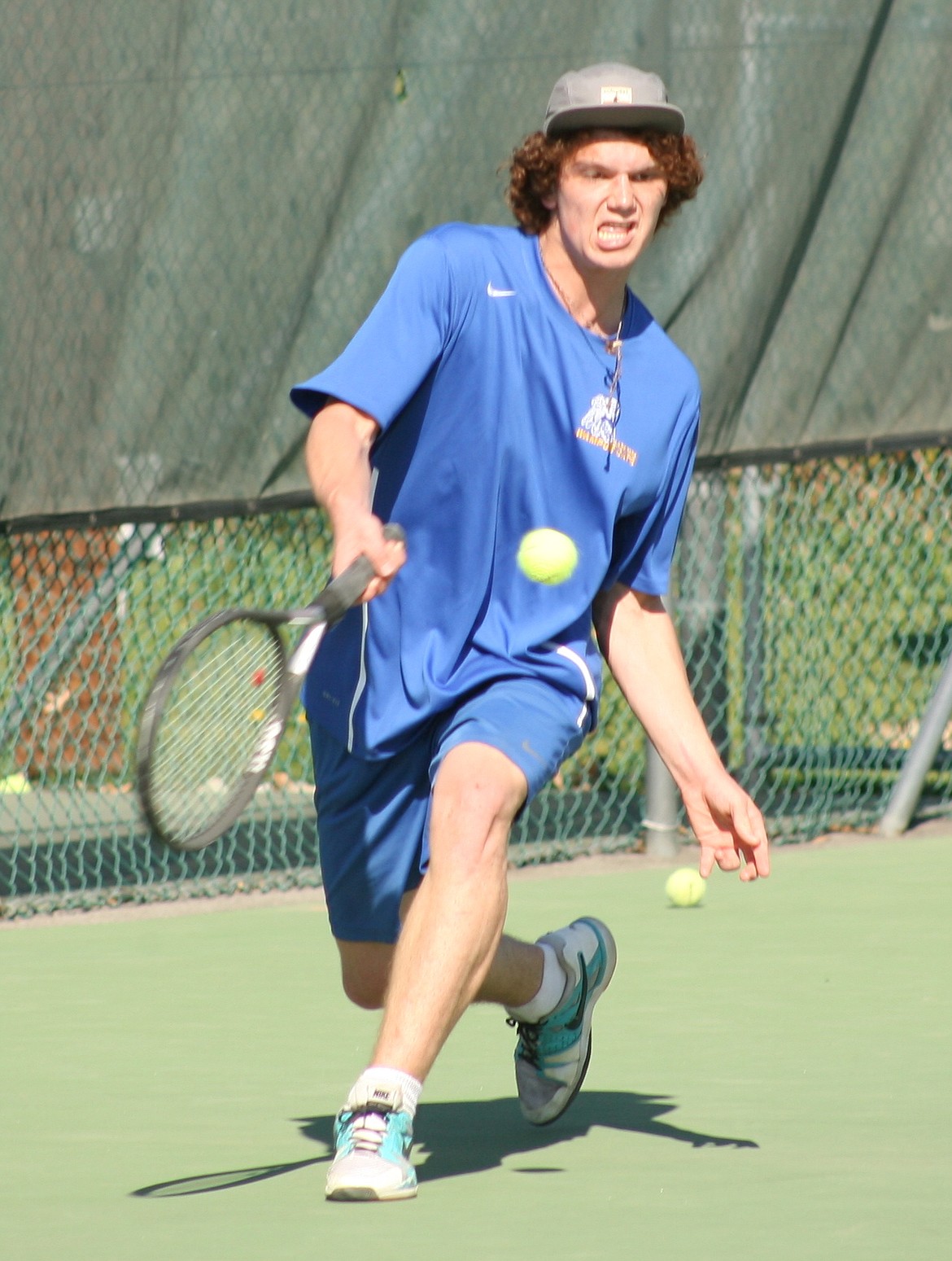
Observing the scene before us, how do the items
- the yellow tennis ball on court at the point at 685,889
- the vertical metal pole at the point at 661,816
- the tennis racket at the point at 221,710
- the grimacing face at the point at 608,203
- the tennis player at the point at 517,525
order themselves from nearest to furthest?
the tennis racket at the point at 221,710 → the tennis player at the point at 517,525 → the grimacing face at the point at 608,203 → the yellow tennis ball on court at the point at 685,889 → the vertical metal pole at the point at 661,816

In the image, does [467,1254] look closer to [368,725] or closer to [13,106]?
[368,725]

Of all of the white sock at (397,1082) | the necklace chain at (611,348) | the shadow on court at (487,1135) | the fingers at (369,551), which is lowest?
the shadow on court at (487,1135)

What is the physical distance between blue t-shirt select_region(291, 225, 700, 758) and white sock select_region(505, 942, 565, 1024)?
40 cm

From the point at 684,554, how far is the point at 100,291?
178cm

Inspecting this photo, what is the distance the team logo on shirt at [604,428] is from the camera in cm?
330

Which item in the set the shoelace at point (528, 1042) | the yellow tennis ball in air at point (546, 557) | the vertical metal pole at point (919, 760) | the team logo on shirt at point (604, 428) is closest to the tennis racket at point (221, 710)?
the yellow tennis ball in air at point (546, 557)

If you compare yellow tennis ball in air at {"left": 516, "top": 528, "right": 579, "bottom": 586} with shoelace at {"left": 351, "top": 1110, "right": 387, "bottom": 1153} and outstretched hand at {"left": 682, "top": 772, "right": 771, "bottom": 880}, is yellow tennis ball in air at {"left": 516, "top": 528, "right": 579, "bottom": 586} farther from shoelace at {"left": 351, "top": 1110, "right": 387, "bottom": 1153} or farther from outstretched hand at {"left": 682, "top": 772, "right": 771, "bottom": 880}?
shoelace at {"left": 351, "top": 1110, "right": 387, "bottom": 1153}

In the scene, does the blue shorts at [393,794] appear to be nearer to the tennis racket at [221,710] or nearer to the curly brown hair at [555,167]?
the tennis racket at [221,710]

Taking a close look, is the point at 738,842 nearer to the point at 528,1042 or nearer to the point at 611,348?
the point at 528,1042

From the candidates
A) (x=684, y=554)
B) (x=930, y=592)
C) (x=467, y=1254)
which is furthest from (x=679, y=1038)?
(x=930, y=592)

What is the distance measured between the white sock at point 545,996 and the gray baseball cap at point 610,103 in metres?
1.18

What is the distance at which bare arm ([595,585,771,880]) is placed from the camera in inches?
128

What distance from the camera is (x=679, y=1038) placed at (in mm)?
3998

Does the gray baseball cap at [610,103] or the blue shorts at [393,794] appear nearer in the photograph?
the blue shorts at [393,794]
